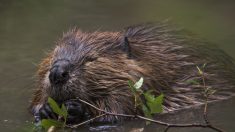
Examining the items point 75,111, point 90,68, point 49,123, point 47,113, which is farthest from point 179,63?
point 49,123

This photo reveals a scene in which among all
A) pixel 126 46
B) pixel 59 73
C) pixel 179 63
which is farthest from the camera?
pixel 179 63

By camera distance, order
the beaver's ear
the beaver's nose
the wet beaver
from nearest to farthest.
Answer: the beaver's nose, the wet beaver, the beaver's ear

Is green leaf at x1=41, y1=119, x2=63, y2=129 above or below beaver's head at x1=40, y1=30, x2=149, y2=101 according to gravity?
below

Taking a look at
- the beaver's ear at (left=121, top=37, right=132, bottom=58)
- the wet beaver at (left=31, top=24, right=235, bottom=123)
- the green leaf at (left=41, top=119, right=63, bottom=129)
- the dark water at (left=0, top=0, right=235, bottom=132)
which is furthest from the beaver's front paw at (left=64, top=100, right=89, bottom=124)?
the green leaf at (left=41, top=119, right=63, bottom=129)

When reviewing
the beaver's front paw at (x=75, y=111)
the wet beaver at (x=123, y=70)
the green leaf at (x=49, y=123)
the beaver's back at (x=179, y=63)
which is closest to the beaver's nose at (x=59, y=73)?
the wet beaver at (x=123, y=70)

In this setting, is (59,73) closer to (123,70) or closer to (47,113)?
(47,113)

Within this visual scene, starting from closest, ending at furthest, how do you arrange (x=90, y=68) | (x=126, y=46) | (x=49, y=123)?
1. (x=49, y=123)
2. (x=90, y=68)
3. (x=126, y=46)

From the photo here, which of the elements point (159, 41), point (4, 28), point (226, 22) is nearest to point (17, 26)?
point (4, 28)

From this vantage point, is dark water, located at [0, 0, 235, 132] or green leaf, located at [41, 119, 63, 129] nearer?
green leaf, located at [41, 119, 63, 129]

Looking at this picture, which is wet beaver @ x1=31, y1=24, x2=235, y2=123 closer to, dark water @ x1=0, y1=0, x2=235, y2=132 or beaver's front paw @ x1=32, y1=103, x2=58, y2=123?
beaver's front paw @ x1=32, y1=103, x2=58, y2=123
